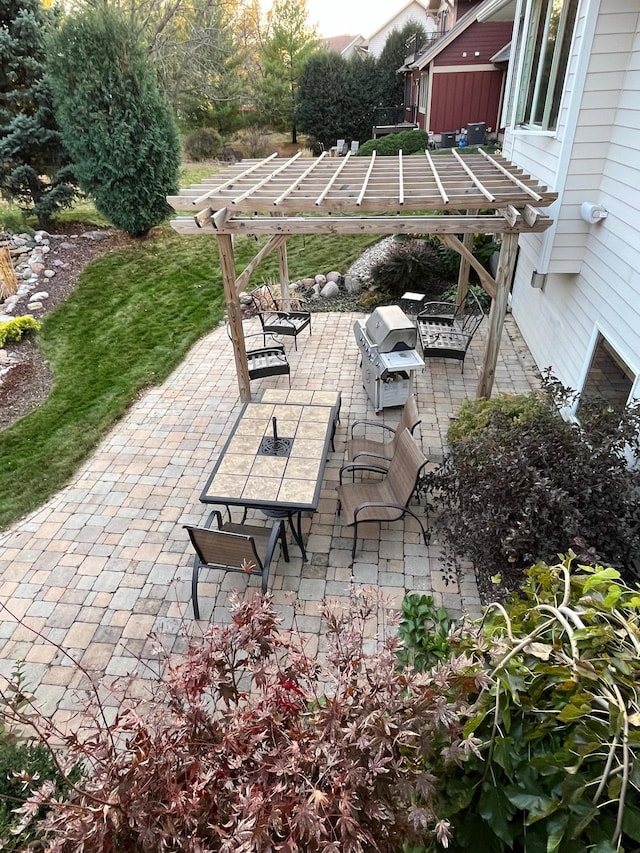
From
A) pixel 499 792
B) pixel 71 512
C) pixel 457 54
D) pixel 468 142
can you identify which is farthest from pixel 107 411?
pixel 457 54

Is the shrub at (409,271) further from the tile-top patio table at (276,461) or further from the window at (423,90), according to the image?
the window at (423,90)

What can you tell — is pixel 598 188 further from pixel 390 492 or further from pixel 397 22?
pixel 397 22

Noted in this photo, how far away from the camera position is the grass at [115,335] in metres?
6.50

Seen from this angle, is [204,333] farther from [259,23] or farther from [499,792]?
[259,23]

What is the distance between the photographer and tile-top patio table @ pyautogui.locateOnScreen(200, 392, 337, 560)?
4.63 m

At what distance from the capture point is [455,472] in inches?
172

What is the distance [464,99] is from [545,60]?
1729 cm

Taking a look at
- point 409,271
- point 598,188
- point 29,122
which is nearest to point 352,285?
point 409,271

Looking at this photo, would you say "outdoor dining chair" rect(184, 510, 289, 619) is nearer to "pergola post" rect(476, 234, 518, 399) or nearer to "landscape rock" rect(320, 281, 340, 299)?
"pergola post" rect(476, 234, 518, 399)

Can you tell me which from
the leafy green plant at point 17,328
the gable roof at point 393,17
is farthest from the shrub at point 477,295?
the gable roof at point 393,17

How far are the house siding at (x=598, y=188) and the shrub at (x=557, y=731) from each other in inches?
153

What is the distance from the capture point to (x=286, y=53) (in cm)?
2848

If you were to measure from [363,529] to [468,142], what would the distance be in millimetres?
19853

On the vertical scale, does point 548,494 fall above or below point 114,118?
below
